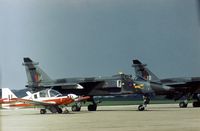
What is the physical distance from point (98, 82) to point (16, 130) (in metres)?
23.3

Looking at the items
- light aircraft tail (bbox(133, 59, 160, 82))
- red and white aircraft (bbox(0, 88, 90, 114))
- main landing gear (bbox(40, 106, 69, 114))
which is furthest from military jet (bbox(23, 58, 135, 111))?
light aircraft tail (bbox(133, 59, 160, 82))

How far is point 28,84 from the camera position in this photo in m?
42.8

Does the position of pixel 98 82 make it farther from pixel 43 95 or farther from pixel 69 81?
pixel 43 95

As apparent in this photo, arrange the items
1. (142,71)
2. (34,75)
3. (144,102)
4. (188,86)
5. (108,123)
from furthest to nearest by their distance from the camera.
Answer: (142,71) < (34,75) < (188,86) < (144,102) < (108,123)

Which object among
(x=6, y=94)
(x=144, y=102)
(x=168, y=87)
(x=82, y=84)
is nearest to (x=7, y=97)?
(x=6, y=94)

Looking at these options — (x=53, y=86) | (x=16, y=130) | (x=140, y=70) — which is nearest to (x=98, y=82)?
(x=53, y=86)

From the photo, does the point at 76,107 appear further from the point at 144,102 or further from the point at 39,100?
the point at 144,102

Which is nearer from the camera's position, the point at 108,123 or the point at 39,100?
the point at 108,123

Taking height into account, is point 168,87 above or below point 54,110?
above

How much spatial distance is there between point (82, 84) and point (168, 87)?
7.61 metres

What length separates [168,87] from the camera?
3841 cm

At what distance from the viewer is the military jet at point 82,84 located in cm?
3713

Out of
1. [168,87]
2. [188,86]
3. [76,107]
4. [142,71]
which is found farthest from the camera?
[142,71]

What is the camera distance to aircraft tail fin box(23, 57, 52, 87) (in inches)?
1686
